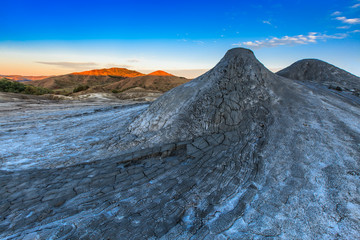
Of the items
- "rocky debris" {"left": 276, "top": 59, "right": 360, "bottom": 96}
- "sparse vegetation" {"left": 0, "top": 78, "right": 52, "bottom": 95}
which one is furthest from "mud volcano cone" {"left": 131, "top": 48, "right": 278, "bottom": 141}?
"sparse vegetation" {"left": 0, "top": 78, "right": 52, "bottom": 95}

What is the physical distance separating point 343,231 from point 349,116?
4022 millimetres

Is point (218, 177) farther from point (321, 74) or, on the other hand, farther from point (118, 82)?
point (118, 82)

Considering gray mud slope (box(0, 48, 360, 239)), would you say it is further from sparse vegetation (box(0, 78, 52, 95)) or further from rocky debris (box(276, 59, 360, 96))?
sparse vegetation (box(0, 78, 52, 95))

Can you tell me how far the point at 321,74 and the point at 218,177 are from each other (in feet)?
33.7

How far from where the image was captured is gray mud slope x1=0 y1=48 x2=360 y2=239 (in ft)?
8.44

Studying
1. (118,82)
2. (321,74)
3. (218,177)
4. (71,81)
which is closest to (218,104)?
(218,177)

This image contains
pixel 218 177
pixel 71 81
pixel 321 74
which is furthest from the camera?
pixel 71 81

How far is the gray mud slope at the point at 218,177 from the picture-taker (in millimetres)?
2572

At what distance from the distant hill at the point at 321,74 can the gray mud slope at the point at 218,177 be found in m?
5.03

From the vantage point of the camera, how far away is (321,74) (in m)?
10.4

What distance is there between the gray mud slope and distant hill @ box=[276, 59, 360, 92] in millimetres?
5025

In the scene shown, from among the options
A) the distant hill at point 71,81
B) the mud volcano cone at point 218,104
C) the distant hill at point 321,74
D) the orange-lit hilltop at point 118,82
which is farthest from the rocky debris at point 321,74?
the distant hill at point 71,81

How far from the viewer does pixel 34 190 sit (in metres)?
3.78

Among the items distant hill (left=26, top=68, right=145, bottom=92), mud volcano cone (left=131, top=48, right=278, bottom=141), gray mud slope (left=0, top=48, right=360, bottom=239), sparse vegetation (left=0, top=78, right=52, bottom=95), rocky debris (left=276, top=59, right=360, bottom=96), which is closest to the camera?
gray mud slope (left=0, top=48, right=360, bottom=239)
